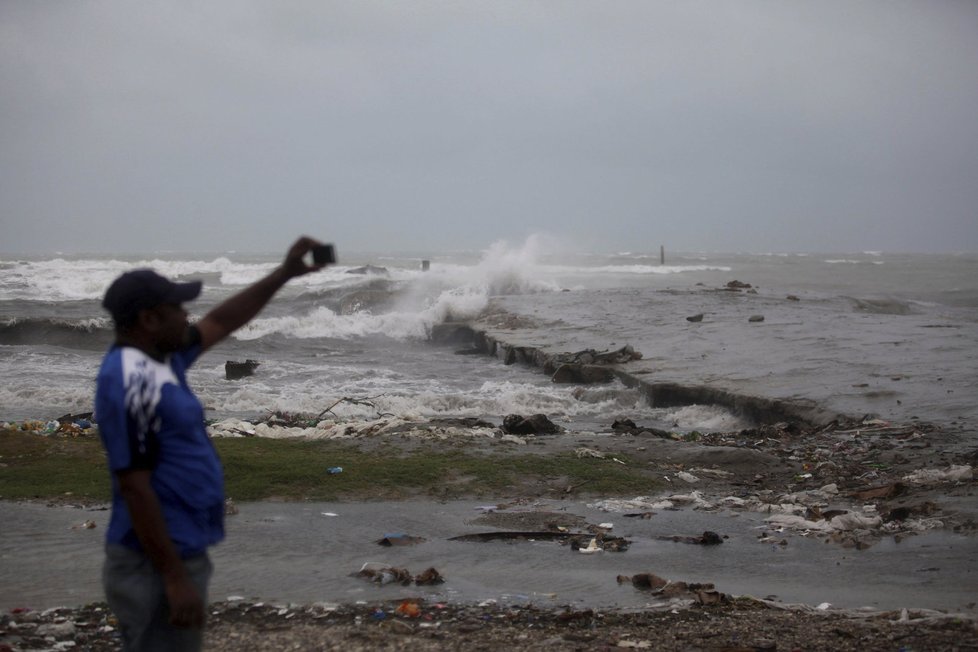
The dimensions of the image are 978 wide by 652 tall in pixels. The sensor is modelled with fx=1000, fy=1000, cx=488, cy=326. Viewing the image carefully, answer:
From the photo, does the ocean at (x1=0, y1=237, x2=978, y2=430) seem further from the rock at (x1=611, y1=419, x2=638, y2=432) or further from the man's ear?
the man's ear

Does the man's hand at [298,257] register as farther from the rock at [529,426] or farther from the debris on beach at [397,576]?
the rock at [529,426]

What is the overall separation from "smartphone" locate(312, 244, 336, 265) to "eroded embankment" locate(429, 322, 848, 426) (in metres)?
9.75

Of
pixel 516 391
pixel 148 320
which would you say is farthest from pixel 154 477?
pixel 516 391

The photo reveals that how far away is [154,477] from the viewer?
2.74 metres

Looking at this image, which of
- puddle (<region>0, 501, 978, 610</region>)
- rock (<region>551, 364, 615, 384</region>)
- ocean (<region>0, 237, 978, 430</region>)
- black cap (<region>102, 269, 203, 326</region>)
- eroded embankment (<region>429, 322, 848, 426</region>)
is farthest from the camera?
rock (<region>551, 364, 615, 384</region>)

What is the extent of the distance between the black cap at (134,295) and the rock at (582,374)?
1424 cm

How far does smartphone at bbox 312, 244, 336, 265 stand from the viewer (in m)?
3.26

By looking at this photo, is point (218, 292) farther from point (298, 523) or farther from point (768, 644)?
point (768, 644)

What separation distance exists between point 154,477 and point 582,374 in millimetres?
14846

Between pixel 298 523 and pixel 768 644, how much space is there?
386 centimetres

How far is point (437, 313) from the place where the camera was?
2906 cm

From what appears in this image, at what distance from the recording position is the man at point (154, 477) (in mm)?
2678

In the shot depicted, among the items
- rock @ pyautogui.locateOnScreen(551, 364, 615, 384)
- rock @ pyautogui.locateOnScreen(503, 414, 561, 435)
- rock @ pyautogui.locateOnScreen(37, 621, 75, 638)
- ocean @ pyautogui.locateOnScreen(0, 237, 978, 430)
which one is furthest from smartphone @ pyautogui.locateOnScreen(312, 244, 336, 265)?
rock @ pyautogui.locateOnScreen(551, 364, 615, 384)

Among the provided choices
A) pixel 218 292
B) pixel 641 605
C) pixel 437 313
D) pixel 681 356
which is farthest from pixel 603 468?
pixel 218 292
